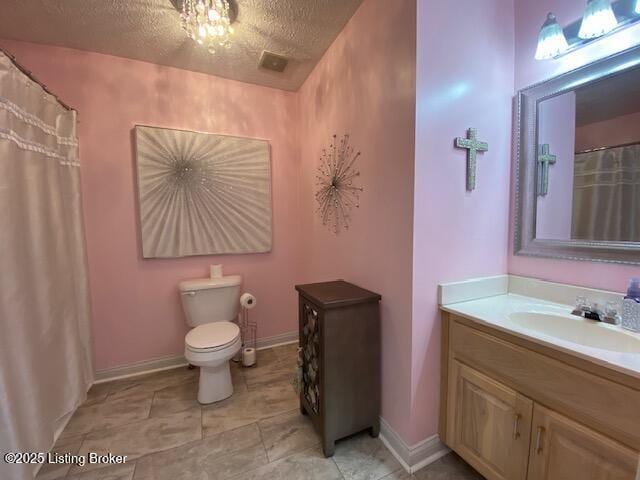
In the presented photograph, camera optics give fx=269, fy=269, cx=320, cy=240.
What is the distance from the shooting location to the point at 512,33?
4.92ft

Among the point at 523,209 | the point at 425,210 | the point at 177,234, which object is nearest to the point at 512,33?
the point at 523,209

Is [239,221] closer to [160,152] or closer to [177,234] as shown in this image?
[177,234]

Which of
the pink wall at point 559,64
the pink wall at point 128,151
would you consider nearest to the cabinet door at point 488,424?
the pink wall at point 559,64

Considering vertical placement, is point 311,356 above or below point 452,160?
below

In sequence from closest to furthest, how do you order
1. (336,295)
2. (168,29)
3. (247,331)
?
(336,295)
(168,29)
(247,331)

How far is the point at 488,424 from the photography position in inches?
46.3

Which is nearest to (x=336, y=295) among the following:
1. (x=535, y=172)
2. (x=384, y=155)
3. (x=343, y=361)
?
(x=343, y=361)

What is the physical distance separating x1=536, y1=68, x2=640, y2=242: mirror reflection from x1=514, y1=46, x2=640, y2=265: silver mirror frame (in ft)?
0.08

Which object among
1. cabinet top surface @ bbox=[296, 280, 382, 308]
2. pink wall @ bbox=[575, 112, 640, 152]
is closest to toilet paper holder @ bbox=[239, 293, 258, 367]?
cabinet top surface @ bbox=[296, 280, 382, 308]

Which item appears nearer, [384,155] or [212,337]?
[384,155]

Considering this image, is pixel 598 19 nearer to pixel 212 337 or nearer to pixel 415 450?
pixel 415 450

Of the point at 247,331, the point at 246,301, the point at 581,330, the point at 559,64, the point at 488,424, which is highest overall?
the point at 559,64

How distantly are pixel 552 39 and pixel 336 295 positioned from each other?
5.30 ft

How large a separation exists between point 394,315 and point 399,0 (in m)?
1.57
